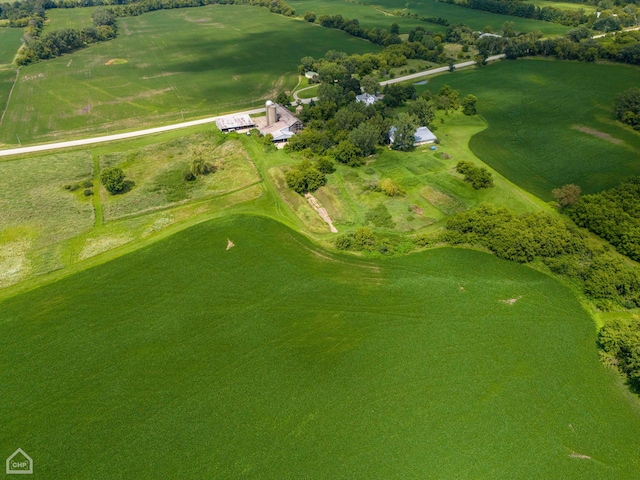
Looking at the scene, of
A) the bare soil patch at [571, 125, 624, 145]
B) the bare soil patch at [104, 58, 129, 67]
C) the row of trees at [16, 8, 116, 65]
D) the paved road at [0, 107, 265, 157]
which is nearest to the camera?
the paved road at [0, 107, 265, 157]

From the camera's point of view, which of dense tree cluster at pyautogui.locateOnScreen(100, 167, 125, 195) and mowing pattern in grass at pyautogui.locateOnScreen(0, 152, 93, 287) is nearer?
mowing pattern in grass at pyautogui.locateOnScreen(0, 152, 93, 287)

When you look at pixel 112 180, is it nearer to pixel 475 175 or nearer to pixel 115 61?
pixel 475 175

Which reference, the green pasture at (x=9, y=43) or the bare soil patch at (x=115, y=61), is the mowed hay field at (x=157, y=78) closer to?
the bare soil patch at (x=115, y=61)

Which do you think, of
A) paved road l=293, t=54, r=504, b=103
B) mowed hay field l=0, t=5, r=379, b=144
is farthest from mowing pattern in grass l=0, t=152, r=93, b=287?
paved road l=293, t=54, r=504, b=103

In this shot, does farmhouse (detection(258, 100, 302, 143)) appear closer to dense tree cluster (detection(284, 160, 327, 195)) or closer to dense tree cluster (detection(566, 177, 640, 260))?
dense tree cluster (detection(284, 160, 327, 195))

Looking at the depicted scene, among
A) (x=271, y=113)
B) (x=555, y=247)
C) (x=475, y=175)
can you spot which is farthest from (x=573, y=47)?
(x=555, y=247)

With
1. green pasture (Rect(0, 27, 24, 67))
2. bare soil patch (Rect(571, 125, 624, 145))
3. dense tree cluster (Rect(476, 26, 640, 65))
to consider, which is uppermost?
dense tree cluster (Rect(476, 26, 640, 65))

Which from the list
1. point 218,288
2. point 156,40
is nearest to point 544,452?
point 218,288

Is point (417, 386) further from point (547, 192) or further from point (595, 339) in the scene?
point (547, 192)

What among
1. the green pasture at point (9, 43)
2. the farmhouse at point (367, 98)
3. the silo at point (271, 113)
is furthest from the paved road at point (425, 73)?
the green pasture at point (9, 43)
